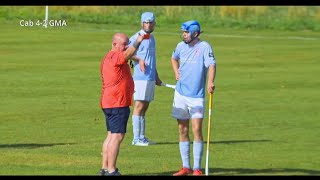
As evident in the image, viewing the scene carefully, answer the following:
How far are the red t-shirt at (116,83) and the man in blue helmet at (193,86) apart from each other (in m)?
0.89

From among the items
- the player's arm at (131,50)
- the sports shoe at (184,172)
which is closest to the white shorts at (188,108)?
the sports shoe at (184,172)

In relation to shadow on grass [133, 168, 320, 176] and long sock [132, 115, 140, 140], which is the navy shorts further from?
long sock [132, 115, 140, 140]

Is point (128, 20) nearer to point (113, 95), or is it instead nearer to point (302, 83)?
→ point (302, 83)

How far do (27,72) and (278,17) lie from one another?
28.0 m

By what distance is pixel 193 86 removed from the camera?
55.7 ft

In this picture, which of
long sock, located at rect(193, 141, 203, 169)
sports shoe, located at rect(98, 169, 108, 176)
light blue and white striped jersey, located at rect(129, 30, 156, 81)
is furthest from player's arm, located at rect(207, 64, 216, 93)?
light blue and white striped jersey, located at rect(129, 30, 156, 81)

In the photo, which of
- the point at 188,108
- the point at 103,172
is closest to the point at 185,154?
the point at 188,108

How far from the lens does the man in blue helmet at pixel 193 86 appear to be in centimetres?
1686

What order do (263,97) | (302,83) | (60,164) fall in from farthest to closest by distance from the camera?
(302,83), (263,97), (60,164)

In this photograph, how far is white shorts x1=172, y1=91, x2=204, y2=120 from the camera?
16.9 metres

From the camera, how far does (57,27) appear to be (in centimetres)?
5322

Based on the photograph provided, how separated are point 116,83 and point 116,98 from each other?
0.22 m

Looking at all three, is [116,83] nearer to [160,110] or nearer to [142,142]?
[142,142]

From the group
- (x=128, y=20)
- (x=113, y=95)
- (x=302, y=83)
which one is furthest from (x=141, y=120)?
(x=128, y=20)
